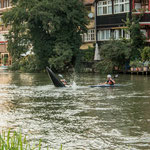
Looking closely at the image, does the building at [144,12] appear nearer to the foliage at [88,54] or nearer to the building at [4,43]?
the foliage at [88,54]

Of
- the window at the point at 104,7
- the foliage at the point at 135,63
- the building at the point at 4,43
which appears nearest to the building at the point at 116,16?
the window at the point at 104,7

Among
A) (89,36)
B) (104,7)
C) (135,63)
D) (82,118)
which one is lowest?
(82,118)

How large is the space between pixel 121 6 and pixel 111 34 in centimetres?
384

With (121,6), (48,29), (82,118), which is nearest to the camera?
(82,118)

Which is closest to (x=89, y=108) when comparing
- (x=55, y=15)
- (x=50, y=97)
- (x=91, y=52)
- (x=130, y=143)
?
(x=50, y=97)

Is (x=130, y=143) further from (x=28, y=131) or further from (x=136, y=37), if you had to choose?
(x=136, y=37)

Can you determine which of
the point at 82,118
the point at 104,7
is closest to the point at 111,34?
the point at 104,7

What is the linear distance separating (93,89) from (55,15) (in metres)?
25.9

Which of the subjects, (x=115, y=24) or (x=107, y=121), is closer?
(x=107, y=121)

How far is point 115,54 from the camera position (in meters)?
50.5

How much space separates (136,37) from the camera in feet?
171

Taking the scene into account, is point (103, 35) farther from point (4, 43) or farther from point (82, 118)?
point (82, 118)

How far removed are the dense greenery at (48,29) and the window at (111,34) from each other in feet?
11.2

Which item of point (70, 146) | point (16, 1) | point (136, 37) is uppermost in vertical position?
point (16, 1)
